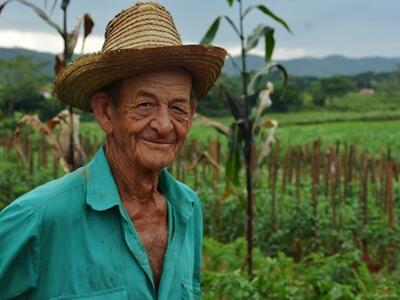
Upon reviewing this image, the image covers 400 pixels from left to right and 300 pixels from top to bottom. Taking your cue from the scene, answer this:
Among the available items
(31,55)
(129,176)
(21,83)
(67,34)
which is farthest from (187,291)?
(31,55)

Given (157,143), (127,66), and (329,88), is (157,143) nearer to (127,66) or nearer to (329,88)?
(127,66)

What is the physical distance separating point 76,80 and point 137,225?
430 millimetres

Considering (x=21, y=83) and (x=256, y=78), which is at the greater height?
(x=21, y=83)

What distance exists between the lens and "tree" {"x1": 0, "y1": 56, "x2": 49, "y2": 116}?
114ft

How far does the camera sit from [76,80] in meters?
1.86

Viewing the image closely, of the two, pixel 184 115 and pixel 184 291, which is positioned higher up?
pixel 184 115

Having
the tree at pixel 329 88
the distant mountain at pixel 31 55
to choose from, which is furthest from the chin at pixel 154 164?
the tree at pixel 329 88

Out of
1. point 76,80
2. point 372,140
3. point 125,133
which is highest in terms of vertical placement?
point 76,80

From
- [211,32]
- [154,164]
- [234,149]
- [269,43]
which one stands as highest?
[211,32]

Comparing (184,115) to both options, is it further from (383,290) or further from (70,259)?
(383,290)

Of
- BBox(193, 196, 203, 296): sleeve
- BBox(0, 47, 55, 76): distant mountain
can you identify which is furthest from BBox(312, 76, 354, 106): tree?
BBox(193, 196, 203, 296): sleeve

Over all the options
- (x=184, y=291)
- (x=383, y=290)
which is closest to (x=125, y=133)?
(x=184, y=291)

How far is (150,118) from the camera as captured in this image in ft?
5.80

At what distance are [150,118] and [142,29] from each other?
0.23 metres
